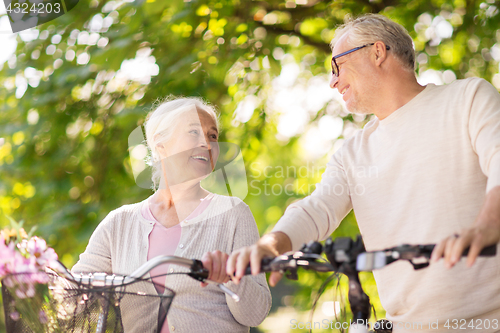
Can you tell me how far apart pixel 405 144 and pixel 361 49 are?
0.54 metres

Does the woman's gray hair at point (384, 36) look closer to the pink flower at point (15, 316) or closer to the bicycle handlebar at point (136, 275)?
the bicycle handlebar at point (136, 275)

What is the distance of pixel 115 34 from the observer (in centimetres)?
304

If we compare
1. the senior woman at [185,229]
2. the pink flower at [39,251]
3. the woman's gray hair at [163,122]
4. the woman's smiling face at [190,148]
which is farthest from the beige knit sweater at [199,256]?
the pink flower at [39,251]

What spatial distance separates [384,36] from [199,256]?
1304 millimetres

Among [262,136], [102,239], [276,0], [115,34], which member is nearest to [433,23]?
[276,0]

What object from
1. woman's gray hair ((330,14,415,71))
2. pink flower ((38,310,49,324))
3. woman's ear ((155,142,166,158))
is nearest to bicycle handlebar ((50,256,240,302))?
pink flower ((38,310,49,324))

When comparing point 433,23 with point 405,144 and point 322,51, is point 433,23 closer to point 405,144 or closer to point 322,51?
point 322,51

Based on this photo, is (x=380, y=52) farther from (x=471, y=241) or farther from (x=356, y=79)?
(x=471, y=241)

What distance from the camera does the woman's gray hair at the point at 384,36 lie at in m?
2.04

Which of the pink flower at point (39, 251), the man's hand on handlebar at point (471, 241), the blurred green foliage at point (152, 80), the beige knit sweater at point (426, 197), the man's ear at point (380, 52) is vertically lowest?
the blurred green foliage at point (152, 80)

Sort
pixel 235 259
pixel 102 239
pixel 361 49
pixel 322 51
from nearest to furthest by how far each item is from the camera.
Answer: pixel 235 259 → pixel 361 49 → pixel 102 239 → pixel 322 51

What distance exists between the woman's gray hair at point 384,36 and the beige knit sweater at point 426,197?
28 centimetres

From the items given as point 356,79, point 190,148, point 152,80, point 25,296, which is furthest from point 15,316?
point 152,80

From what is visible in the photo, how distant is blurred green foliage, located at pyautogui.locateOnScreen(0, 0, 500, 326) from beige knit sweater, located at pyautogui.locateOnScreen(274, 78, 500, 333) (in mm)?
1546
